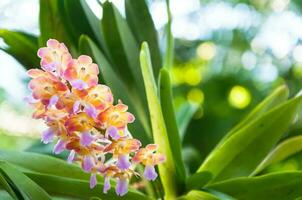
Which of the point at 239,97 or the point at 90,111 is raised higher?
the point at 90,111

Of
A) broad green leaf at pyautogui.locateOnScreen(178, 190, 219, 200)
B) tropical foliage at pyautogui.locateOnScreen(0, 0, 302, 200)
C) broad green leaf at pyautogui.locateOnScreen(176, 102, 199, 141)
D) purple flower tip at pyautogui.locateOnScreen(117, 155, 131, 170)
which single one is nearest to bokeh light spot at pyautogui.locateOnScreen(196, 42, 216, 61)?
broad green leaf at pyautogui.locateOnScreen(176, 102, 199, 141)

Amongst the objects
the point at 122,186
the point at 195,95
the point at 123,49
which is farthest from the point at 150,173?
the point at 195,95

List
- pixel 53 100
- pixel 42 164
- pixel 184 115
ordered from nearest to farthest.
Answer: pixel 53 100 → pixel 42 164 → pixel 184 115

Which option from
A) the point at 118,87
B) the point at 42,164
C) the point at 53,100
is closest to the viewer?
the point at 53,100

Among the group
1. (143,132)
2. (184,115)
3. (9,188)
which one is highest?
(9,188)

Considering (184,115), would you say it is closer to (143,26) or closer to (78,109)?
A: (143,26)

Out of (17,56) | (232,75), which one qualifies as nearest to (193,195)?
(17,56)

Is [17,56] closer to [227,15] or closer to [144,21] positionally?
[144,21]
